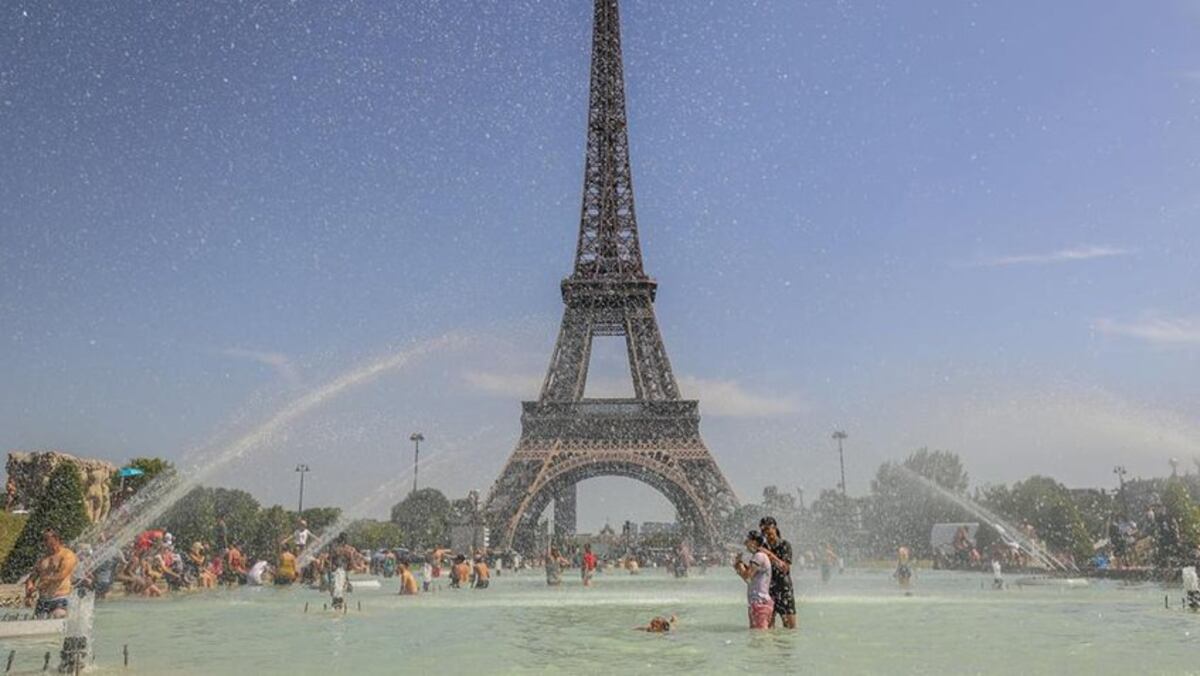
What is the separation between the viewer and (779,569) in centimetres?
1659

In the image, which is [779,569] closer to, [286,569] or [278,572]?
[286,569]

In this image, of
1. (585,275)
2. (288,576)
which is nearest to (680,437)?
(585,275)

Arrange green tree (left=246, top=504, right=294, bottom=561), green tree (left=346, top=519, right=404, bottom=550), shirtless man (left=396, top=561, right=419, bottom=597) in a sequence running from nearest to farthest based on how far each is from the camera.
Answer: shirtless man (left=396, top=561, right=419, bottom=597) < green tree (left=246, top=504, right=294, bottom=561) < green tree (left=346, top=519, right=404, bottom=550)

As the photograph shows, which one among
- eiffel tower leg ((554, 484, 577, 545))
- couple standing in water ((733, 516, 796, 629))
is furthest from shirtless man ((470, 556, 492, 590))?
eiffel tower leg ((554, 484, 577, 545))

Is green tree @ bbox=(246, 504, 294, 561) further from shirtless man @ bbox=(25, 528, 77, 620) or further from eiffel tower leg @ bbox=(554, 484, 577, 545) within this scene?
shirtless man @ bbox=(25, 528, 77, 620)

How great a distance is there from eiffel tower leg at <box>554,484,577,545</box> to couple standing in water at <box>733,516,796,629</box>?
313ft

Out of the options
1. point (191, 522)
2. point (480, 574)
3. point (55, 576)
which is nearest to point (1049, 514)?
point (480, 574)

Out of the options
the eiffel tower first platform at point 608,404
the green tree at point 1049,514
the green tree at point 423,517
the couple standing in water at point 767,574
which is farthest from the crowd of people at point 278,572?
the green tree at point 423,517

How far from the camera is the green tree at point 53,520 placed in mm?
34875

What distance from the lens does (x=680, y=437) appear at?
241ft

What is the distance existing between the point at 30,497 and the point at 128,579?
41002 mm

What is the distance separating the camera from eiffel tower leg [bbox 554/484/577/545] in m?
116

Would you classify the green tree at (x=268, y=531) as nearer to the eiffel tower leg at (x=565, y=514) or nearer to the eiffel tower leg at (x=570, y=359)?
the eiffel tower leg at (x=570, y=359)

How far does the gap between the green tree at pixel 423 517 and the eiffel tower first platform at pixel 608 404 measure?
56.4 m
